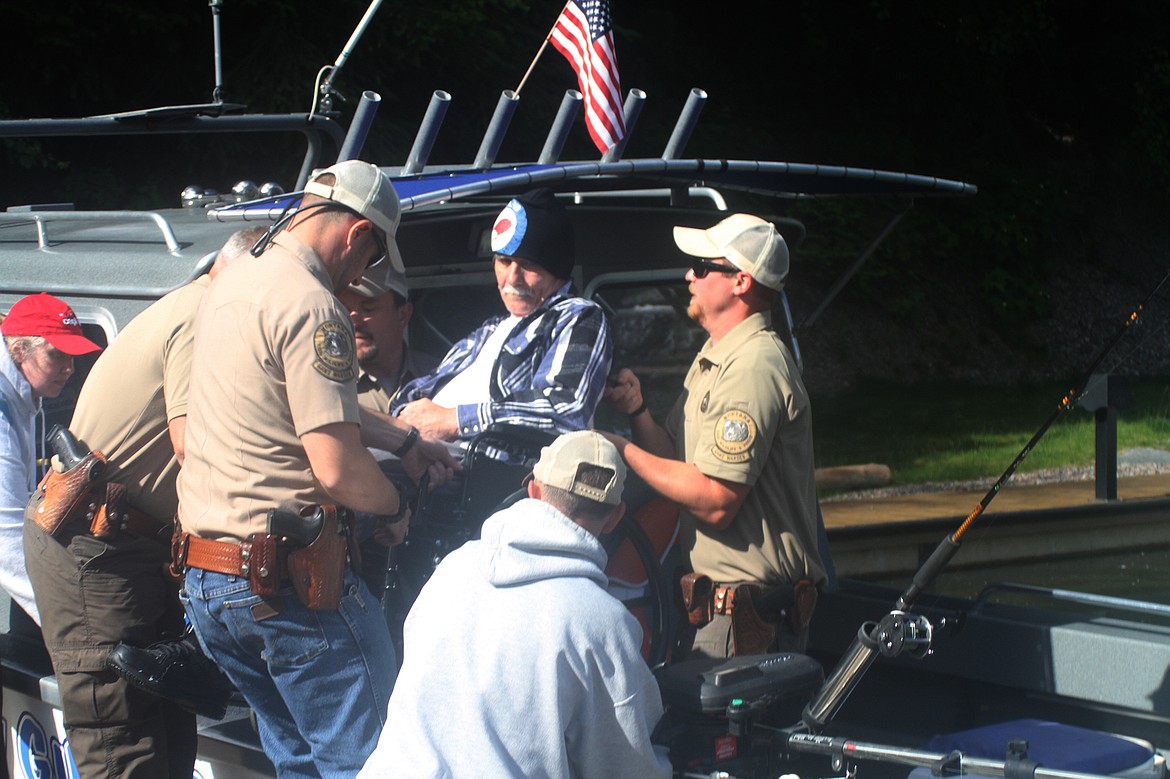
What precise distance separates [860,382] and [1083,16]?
10.2 metres

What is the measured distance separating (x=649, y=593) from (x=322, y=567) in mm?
1003

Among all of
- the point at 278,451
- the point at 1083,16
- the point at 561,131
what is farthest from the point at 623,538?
the point at 1083,16

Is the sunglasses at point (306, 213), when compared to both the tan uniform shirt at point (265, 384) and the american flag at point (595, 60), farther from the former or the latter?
the american flag at point (595, 60)

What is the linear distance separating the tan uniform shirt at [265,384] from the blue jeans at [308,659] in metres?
0.16

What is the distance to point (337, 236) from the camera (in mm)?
3305

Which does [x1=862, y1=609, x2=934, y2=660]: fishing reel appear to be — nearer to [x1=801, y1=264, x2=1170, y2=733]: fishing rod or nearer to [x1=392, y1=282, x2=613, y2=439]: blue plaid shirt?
[x1=801, y1=264, x2=1170, y2=733]: fishing rod

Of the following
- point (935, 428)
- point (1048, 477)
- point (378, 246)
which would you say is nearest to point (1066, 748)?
point (378, 246)

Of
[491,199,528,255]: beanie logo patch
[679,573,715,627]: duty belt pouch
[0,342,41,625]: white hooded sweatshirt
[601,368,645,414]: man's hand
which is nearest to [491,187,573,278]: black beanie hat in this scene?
[491,199,528,255]: beanie logo patch

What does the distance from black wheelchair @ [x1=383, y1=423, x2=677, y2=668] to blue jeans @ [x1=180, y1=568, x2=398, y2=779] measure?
0.55 meters

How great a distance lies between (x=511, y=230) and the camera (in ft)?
13.1

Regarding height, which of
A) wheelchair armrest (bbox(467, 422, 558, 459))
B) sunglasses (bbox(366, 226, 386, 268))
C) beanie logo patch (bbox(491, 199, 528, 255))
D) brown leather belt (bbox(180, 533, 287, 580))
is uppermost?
beanie logo patch (bbox(491, 199, 528, 255))

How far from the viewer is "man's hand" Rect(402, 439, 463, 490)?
12.1ft

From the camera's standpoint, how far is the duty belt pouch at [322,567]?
3221mm

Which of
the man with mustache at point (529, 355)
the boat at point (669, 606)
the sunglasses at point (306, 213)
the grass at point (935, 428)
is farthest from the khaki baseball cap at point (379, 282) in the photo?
the grass at point (935, 428)
